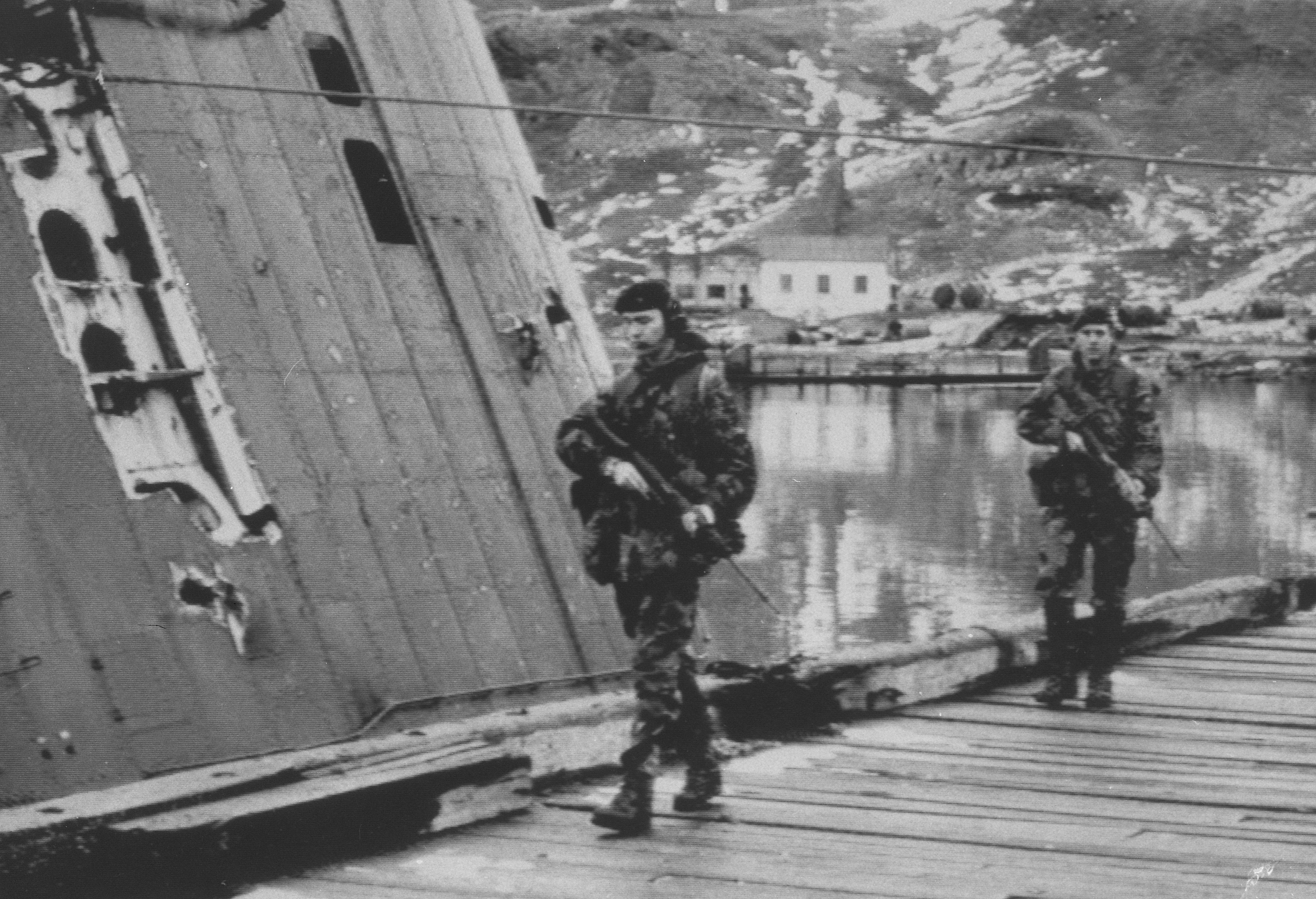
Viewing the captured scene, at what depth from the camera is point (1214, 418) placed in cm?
7131

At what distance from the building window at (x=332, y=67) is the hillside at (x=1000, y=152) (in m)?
98.4

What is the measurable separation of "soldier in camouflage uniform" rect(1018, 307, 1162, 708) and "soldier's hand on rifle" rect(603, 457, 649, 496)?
9.66ft

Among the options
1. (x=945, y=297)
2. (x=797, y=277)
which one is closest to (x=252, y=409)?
(x=945, y=297)

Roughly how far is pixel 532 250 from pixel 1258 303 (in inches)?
4220

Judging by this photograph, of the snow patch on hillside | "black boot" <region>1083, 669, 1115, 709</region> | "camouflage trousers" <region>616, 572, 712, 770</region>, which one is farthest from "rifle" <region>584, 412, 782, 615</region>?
the snow patch on hillside

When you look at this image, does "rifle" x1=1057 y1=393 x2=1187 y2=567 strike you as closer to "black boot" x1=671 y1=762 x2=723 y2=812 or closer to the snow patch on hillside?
"black boot" x1=671 y1=762 x2=723 y2=812

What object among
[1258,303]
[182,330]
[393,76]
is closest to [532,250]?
[393,76]

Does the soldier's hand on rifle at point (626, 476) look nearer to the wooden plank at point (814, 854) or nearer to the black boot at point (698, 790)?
the black boot at point (698, 790)

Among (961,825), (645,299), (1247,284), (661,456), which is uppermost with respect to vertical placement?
(645,299)

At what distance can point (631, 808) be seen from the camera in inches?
240

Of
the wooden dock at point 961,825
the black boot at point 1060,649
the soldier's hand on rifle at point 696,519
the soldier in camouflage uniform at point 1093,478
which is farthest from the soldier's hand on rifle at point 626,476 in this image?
the black boot at point 1060,649

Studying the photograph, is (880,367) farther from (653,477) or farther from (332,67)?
(653,477)

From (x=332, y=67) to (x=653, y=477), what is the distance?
432 cm

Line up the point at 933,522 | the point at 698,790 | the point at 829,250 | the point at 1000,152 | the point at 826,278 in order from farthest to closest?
the point at 1000,152 → the point at 829,250 → the point at 826,278 → the point at 933,522 → the point at 698,790
